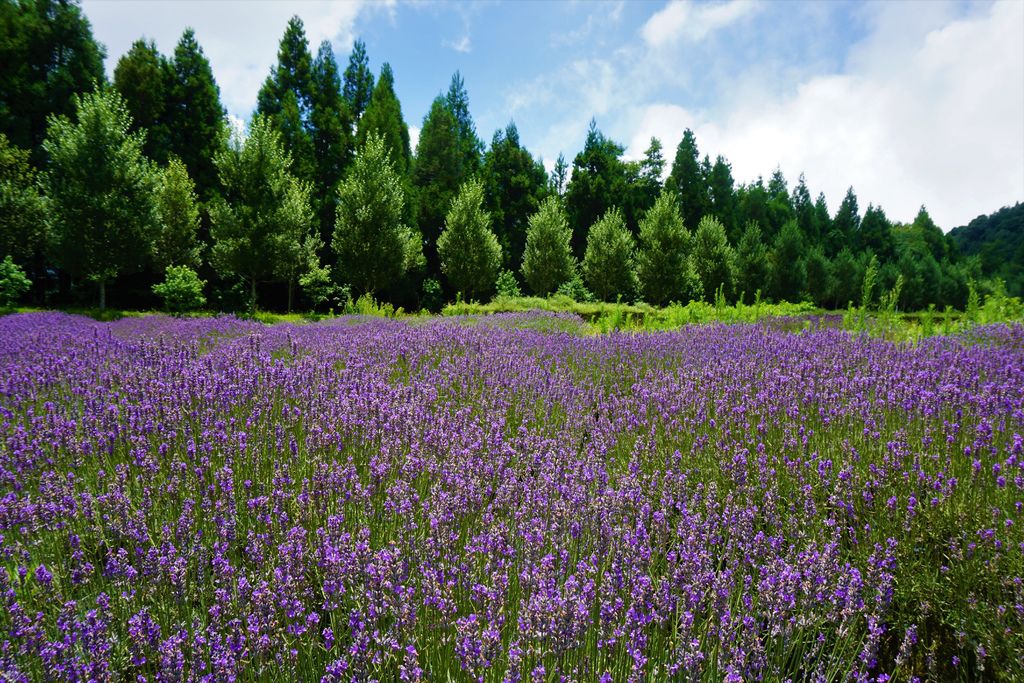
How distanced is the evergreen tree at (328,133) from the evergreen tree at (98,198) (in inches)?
383

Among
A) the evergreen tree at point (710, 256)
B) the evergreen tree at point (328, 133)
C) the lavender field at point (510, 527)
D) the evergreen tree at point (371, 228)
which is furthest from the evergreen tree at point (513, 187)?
the lavender field at point (510, 527)

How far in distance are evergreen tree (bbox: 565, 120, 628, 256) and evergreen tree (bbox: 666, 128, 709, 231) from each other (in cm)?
541

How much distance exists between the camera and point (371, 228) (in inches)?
742

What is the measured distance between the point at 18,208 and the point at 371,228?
11.5 m

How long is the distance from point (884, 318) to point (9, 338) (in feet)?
43.0

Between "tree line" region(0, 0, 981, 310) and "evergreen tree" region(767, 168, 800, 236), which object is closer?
"tree line" region(0, 0, 981, 310)

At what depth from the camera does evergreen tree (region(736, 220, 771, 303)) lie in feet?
101

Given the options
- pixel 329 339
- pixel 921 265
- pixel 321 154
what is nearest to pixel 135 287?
pixel 321 154

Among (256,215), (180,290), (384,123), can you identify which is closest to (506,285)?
(384,123)

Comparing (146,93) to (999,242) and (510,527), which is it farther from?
(999,242)

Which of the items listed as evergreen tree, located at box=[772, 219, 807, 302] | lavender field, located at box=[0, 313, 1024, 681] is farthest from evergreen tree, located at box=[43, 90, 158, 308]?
evergreen tree, located at box=[772, 219, 807, 302]

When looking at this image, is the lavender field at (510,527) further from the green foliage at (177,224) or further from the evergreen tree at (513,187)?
the evergreen tree at (513,187)

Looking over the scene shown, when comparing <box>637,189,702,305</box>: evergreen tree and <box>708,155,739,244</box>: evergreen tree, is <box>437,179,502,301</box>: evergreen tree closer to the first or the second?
<box>637,189,702,305</box>: evergreen tree

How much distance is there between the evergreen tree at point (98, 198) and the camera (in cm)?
1404
